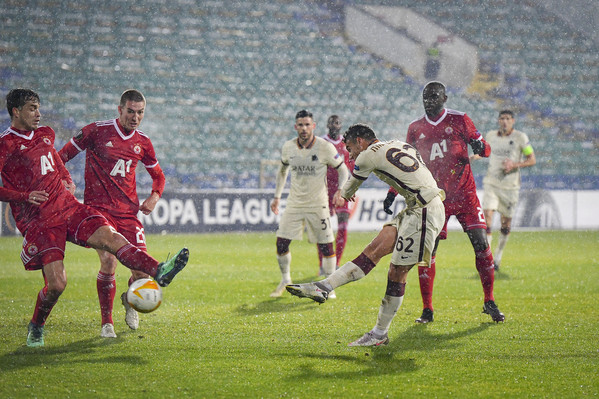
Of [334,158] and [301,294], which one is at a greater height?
[334,158]

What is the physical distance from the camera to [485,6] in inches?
1037

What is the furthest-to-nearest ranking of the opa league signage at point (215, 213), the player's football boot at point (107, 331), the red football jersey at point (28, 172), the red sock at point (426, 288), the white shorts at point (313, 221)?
the opa league signage at point (215, 213) → the white shorts at point (313, 221) → the red sock at point (426, 288) → the player's football boot at point (107, 331) → the red football jersey at point (28, 172)

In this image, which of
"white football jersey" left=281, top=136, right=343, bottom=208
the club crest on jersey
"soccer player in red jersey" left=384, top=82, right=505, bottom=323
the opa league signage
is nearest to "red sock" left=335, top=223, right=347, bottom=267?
"white football jersey" left=281, top=136, right=343, bottom=208

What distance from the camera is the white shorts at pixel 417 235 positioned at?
5.72 m

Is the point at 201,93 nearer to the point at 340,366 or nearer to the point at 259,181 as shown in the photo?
the point at 259,181

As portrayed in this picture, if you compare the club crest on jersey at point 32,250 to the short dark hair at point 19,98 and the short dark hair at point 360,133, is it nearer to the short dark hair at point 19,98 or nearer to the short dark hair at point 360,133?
the short dark hair at point 19,98

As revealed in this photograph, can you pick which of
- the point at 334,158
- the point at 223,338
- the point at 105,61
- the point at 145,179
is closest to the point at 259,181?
the point at 145,179

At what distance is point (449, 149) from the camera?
7184mm

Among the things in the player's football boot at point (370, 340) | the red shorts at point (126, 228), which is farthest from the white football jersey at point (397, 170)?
the red shorts at point (126, 228)

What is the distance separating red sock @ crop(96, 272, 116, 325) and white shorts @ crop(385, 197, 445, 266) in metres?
2.45

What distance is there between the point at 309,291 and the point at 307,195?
3531 millimetres

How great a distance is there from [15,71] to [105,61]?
8.33 ft

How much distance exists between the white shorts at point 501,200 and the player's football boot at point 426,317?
5.31 meters

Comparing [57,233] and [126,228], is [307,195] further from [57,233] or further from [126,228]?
[57,233]
